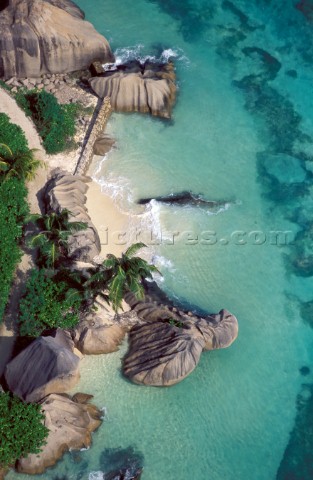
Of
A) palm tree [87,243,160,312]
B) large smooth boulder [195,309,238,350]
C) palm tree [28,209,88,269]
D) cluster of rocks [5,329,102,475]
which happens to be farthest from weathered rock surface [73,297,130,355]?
large smooth boulder [195,309,238,350]

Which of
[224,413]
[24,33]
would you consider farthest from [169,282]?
[24,33]

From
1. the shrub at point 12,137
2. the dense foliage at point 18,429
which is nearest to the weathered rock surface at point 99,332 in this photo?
the dense foliage at point 18,429

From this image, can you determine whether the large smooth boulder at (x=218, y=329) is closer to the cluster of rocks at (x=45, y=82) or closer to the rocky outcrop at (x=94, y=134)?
the rocky outcrop at (x=94, y=134)

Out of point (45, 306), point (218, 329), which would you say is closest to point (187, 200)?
point (218, 329)

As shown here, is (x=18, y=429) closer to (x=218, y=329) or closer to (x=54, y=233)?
(x=54, y=233)

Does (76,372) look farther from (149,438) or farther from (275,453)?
(275,453)

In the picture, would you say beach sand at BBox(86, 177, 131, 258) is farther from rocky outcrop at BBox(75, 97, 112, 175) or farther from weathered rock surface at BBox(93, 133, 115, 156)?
weathered rock surface at BBox(93, 133, 115, 156)
